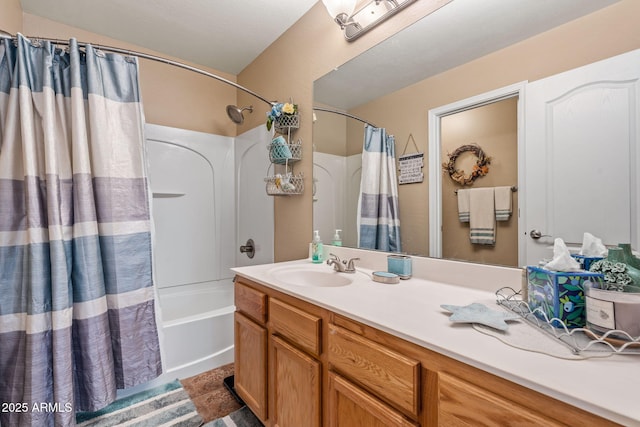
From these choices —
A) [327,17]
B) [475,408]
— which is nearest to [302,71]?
[327,17]

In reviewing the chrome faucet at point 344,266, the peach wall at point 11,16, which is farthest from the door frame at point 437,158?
the peach wall at point 11,16

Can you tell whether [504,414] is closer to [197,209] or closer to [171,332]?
[171,332]

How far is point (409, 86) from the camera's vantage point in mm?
1340

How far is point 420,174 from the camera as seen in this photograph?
4.27ft

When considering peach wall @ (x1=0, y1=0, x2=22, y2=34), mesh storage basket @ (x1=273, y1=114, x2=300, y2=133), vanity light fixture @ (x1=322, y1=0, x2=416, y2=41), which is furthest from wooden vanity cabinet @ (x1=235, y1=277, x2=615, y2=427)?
peach wall @ (x1=0, y1=0, x2=22, y2=34)

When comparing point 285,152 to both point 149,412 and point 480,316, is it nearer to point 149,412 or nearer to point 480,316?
point 480,316

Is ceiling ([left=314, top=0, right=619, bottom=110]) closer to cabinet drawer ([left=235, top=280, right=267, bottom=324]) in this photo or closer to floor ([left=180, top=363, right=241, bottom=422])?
cabinet drawer ([left=235, top=280, right=267, bottom=324])

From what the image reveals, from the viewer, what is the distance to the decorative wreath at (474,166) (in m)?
1.09

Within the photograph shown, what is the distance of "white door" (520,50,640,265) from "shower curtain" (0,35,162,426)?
1865 mm

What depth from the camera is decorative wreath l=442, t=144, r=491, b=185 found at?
109 centimetres

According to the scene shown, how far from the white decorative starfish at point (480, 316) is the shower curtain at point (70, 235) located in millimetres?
1594

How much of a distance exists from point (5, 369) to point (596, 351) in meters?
2.22

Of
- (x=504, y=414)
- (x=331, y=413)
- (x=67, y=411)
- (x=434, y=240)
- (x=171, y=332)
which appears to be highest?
(x=434, y=240)

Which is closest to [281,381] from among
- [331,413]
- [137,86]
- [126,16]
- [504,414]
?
[331,413]
